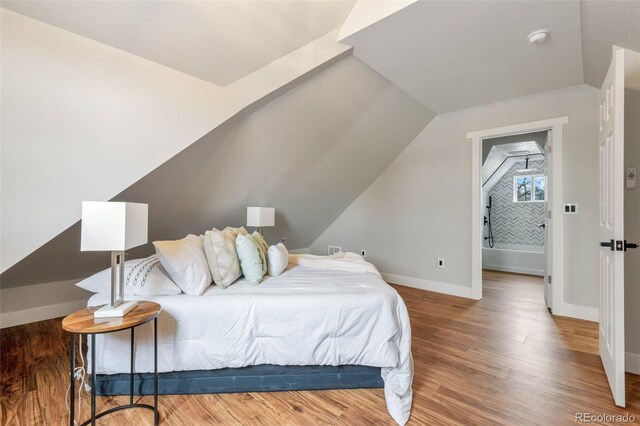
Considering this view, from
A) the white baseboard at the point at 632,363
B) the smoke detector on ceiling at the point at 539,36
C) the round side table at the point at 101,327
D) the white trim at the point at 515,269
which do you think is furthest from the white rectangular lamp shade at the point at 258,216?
the white trim at the point at 515,269

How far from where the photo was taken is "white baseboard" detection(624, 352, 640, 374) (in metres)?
1.91

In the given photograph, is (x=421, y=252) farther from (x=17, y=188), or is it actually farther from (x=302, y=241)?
(x=17, y=188)

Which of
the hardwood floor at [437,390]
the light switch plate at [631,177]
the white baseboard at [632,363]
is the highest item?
the light switch plate at [631,177]

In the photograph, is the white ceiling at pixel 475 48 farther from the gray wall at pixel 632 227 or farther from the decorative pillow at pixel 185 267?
the decorative pillow at pixel 185 267

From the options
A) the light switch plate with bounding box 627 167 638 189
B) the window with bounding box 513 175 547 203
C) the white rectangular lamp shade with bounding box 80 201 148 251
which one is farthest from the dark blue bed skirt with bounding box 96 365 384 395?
the window with bounding box 513 175 547 203

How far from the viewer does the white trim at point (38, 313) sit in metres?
2.58

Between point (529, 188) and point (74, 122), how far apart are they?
7395 mm

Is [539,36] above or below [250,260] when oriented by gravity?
above

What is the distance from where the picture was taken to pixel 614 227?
1606mm

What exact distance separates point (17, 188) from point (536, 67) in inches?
161

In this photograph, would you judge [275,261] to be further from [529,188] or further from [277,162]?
[529,188]

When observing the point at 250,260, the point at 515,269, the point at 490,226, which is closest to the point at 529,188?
the point at 490,226

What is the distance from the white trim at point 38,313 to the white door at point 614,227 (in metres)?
4.43

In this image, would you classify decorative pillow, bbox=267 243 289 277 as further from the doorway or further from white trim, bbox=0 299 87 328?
the doorway
